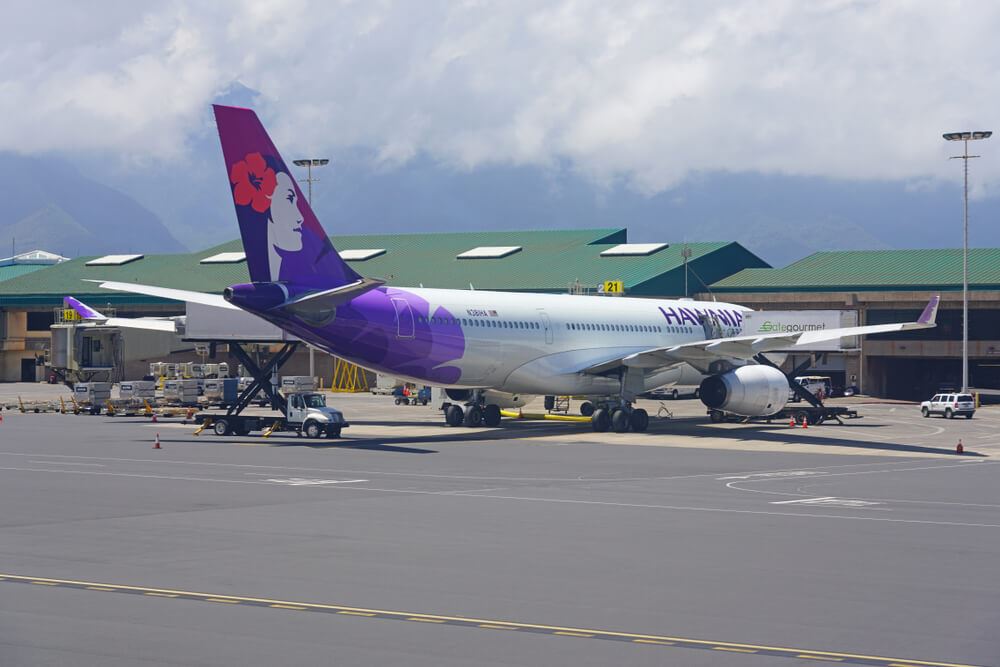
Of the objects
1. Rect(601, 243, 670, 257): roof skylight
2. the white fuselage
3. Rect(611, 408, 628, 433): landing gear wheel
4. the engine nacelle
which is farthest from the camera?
Rect(601, 243, 670, 257): roof skylight

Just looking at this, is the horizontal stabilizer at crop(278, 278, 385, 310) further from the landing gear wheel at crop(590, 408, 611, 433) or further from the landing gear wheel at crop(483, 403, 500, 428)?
the landing gear wheel at crop(483, 403, 500, 428)

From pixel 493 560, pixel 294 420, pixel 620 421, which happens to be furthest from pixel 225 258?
pixel 493 560

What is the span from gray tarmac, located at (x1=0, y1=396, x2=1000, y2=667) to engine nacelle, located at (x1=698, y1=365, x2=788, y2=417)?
12.0m

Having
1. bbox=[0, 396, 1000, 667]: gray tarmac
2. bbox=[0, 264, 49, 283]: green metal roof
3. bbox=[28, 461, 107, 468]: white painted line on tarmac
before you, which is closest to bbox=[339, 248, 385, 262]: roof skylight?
bbox=[0, 264, 49, 283]: green metal roof

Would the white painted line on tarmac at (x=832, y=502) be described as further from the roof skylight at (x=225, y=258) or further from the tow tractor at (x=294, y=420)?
the roof skylight at (x=225, y=258)

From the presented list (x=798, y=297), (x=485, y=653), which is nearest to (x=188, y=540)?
(x=485, y=653)

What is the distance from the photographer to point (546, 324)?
5053 cm

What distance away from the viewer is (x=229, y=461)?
3659 cm

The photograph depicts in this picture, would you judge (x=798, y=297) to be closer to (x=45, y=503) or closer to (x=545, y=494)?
(x=545, y=494)

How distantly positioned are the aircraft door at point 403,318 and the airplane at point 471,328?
6cm

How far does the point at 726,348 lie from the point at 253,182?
19.1m

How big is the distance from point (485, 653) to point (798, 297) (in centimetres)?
8561

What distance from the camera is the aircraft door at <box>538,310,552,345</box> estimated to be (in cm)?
5041

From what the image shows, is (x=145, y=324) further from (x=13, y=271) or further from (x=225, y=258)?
(x=13, y=271)
